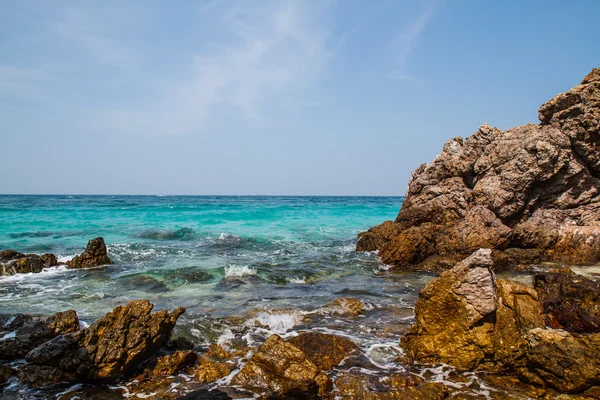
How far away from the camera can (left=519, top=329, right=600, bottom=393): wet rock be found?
16.5 ft

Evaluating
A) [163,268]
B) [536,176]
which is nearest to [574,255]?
[536,176]

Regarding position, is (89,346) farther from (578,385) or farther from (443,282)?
(578,385)

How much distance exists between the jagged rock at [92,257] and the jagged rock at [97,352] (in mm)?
9998

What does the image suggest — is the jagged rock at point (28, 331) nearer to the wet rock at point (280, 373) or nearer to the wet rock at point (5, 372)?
the wet rock at point (5, 372)

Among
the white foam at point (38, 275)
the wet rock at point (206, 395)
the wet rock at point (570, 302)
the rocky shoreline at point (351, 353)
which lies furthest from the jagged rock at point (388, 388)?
the white foam at point (38, 275)

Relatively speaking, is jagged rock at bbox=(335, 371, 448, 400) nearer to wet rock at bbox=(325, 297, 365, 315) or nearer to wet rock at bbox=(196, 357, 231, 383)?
wet rock at bbox=(196, 357, 231, 383)

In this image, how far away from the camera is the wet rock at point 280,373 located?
5312 mm

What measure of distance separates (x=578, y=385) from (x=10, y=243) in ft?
82.0

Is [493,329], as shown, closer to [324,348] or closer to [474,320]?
[474,320]

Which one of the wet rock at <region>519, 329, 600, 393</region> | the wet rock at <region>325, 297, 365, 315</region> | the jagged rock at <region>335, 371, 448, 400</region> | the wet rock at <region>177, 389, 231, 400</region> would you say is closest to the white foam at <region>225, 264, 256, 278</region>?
the wet rock at <region>325, 297, 365, 315</region>

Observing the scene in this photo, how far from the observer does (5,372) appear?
5.75 metres

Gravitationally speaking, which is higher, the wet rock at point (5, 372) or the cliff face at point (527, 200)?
the cliff face at point (527, 200)

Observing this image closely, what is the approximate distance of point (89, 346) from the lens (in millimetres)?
5938

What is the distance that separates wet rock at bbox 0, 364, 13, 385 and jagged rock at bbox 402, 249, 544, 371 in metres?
6.25
